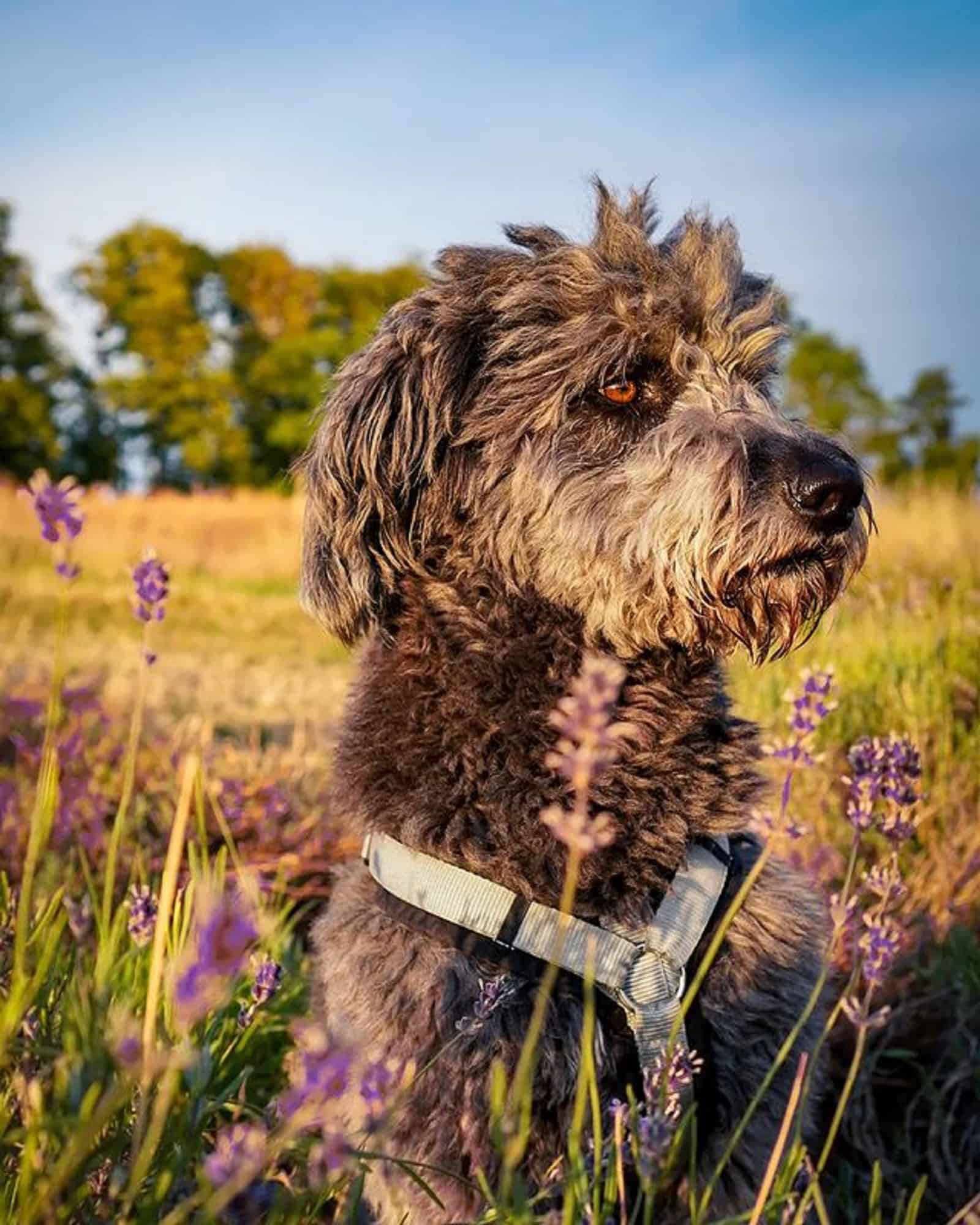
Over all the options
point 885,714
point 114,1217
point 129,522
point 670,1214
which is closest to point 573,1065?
point 670,1214

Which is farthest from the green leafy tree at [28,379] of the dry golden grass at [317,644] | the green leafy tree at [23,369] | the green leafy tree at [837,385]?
the green leafy tree at [837,385]

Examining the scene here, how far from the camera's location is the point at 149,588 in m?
2.13

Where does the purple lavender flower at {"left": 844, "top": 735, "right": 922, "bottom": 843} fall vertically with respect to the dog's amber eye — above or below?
below

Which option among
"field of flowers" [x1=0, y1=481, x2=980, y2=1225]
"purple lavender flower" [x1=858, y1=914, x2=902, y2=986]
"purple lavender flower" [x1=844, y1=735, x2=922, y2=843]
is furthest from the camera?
"purple lavender flower" [x1=844, y1=735, x2=922, y2=843]

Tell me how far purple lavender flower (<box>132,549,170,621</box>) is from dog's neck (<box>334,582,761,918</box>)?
0.72 metres

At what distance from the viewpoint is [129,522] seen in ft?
80.1

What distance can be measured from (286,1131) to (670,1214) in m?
1.68

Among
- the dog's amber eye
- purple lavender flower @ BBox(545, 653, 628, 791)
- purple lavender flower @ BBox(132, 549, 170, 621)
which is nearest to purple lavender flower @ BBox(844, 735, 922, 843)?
the dog's amber eye

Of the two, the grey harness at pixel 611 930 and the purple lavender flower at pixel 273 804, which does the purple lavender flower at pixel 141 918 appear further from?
the purple lavender flower at pixel 273 804

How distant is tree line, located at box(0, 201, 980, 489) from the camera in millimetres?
43844

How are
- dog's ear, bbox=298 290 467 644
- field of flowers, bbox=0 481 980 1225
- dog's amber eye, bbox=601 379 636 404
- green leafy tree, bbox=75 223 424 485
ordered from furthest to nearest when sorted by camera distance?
green leafy tree, bbox=75 223 424 485
dog's amber eye, bbox=601 379 636 404
dog's ear, bbox=298 290 467 644
field of flowers, bbox=0 481 980 1225

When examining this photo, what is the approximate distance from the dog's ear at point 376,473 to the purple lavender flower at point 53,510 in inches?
44.9

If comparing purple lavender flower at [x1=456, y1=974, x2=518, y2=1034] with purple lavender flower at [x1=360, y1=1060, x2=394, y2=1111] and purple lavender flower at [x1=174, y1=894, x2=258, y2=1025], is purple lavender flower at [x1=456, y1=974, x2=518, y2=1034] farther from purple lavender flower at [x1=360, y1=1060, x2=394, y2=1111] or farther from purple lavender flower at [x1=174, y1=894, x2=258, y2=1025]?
purple lavender flower at [x1=174, y1=894, x2=258, y2=1025]

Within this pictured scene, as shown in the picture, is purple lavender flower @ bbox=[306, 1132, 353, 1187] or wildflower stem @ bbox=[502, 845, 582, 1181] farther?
wildflower stem @ bbox=[502, 845, 582, 1181]
